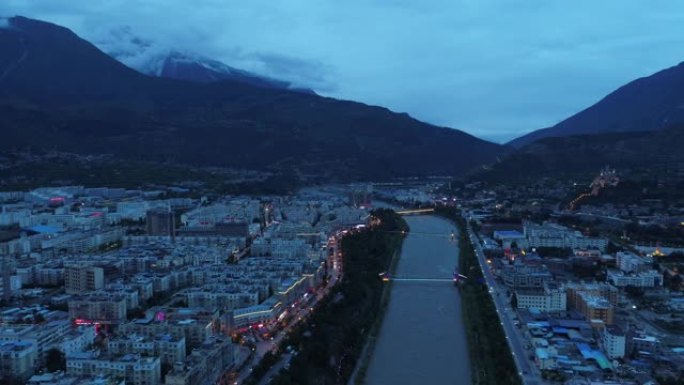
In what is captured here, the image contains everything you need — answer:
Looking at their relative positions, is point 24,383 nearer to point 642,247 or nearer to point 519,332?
point 519,332

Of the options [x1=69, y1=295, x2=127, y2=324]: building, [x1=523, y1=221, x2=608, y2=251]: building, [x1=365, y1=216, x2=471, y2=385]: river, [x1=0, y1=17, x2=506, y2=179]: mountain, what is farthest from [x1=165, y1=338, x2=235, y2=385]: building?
[x1=0, y1=17, x2=506, y2=179]: mountain

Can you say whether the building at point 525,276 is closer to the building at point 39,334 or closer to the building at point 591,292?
the building at point 591,292

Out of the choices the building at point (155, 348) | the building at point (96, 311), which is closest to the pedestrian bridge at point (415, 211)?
the building at point (96, 311)

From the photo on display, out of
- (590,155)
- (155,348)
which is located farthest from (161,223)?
(590,155)

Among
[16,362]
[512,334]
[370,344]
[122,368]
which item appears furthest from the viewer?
[512,334]

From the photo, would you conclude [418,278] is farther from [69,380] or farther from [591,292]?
[69,380]

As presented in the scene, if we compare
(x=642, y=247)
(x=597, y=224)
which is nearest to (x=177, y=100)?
(x=597, y=224)

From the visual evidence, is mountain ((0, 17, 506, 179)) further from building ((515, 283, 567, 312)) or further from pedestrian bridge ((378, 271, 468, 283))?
building ((515, 283, 567, 312))
